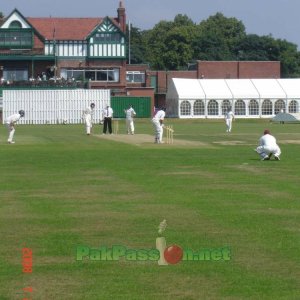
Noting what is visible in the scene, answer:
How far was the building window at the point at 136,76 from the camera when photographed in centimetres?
10661

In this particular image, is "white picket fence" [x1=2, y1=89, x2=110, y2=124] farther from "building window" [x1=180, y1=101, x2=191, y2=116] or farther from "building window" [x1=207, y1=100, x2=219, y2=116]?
"building window" [x1=207, y1=100, x2=219, y2=116]

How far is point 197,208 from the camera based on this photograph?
17.6 meters

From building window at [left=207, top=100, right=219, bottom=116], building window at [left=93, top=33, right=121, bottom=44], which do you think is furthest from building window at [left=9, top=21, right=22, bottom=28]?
building window at [left=207, top=100, right=219, bottom=116]

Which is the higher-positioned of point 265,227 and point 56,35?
point 56,35

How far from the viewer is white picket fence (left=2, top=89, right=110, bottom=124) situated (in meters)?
83.6

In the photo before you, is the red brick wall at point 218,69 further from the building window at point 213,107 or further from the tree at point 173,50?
the tree at point 173,50

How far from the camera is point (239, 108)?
96375 mm

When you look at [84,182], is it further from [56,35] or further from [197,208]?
[56,35]

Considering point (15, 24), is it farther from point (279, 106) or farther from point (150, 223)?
point (150, 223)

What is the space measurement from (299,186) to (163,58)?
125 meters

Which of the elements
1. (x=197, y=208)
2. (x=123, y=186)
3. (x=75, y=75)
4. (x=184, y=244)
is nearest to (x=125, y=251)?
(x=184, y=244)

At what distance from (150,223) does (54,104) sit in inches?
2723

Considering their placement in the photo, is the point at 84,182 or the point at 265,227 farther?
the point at 84,182

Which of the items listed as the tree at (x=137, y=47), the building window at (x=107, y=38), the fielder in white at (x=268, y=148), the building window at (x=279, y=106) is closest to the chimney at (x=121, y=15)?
the building window at (x=107, y=38)
